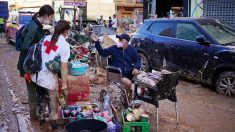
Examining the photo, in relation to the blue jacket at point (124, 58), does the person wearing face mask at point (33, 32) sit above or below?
above

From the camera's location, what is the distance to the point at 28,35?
5902 millimetres

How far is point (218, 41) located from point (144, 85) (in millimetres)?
3479

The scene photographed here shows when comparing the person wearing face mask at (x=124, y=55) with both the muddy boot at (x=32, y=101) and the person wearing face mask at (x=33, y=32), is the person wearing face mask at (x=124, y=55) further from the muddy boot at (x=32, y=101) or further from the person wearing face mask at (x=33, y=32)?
the muddy boot at (x=32, y=101)

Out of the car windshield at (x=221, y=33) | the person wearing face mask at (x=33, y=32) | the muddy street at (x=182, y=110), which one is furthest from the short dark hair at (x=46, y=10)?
the car windshield at (x=221, y=33)

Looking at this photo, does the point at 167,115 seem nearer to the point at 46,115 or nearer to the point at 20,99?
the point at 46,115

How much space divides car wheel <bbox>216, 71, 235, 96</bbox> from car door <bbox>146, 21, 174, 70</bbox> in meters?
1.84

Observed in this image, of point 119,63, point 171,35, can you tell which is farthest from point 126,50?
point 171,35

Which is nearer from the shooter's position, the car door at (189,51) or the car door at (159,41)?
the car door at (189,51)

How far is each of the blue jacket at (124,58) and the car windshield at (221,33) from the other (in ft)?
8.98

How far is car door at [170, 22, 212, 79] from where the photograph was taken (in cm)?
867

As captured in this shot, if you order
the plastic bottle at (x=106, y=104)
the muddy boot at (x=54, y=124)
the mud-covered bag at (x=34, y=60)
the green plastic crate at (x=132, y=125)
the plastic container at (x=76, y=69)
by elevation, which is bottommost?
the muddy boot at (x=54, y=124)

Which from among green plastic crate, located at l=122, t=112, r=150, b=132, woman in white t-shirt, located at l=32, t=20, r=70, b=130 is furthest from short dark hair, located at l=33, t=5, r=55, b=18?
green plastic crate, located at l=122, t=112, r=150, b=132

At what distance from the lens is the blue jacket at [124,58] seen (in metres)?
6.83

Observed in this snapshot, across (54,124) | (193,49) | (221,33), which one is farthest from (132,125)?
(221,33)
